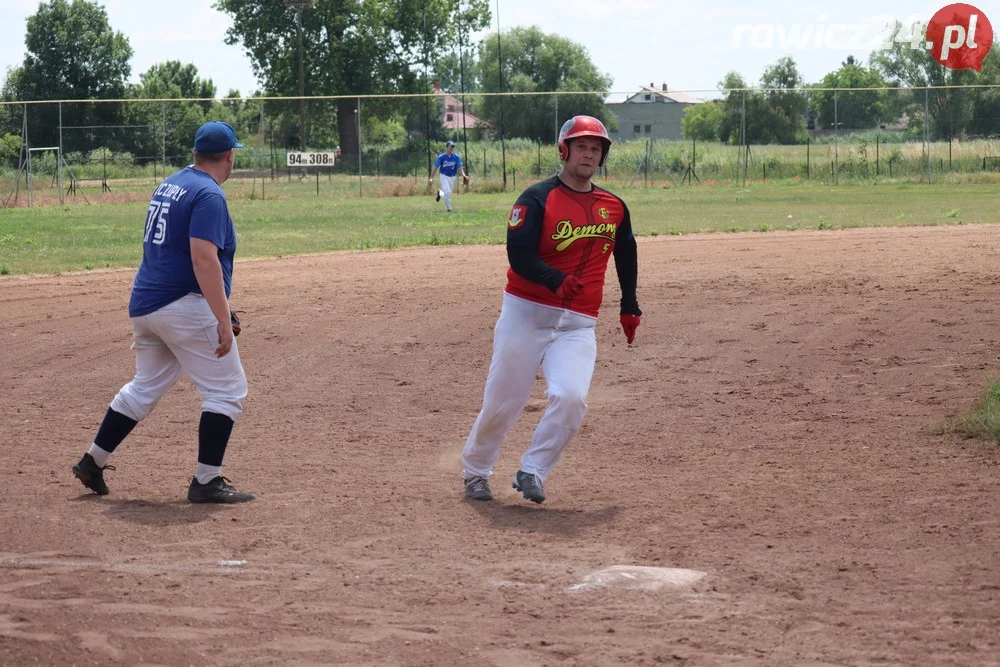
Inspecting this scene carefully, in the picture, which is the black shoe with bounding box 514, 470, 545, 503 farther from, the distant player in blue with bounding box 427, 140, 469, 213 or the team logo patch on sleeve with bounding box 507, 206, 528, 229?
the distant player in blue with bounding box 427, 140, 469, 213

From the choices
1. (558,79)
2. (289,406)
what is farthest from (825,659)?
(558,79)

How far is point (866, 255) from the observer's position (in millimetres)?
14867

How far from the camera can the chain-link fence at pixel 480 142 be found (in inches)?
1372

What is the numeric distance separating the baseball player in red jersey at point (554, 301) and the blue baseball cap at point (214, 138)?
1.37m

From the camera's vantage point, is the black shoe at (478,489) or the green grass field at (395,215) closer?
the black shoe at (478,489)

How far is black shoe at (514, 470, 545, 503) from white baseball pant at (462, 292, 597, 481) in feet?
0.10

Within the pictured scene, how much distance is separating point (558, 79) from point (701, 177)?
51.6m

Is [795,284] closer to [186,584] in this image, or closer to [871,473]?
[871,473]

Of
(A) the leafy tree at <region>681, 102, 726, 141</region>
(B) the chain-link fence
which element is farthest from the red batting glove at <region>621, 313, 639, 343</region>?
(A) the leafy tree at <region>681, 102, 726, 141</region>

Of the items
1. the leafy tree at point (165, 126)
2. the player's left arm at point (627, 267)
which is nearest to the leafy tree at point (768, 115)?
the leafy tree at point (165, 126)

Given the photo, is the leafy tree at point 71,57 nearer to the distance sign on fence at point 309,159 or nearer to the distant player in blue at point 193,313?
the distance sign on fence at point 309,159

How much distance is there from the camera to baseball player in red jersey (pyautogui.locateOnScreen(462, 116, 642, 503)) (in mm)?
5578

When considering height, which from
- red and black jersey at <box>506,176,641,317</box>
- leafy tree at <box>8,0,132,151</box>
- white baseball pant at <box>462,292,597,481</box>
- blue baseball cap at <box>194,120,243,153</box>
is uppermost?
leafy tree at <box>8,0,132,151</box>

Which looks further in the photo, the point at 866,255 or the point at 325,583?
the point at 866,255
